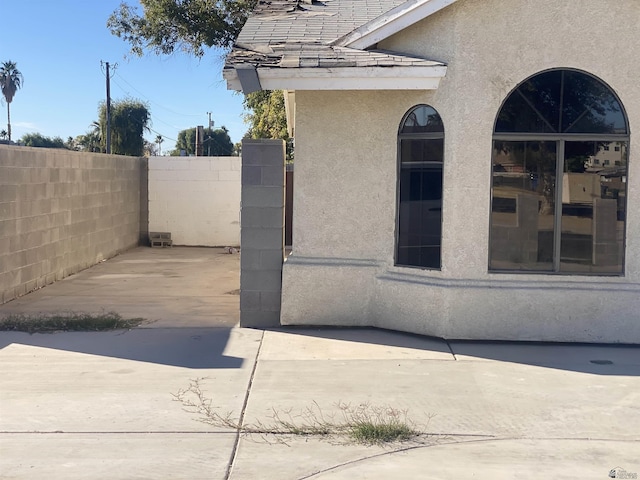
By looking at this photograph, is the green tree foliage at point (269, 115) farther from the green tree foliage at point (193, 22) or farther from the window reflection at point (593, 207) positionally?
the window reflection at point (593, 207)

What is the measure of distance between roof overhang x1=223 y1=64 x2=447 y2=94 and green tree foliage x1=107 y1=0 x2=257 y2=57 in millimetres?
11964

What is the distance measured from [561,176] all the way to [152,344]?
15.7 feet

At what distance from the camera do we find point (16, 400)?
607cm

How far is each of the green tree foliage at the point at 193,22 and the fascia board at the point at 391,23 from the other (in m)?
11.5

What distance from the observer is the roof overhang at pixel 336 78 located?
7.71m

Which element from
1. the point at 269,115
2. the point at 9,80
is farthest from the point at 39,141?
the point at 269,115

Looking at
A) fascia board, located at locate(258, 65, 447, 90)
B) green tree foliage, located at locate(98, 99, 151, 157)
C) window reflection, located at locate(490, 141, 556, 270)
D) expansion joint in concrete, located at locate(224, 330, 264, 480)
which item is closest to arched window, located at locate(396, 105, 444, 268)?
fascia board, located at locate(258, 65, 447, 90)

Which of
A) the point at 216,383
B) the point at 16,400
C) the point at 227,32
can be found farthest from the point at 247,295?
the point at 227,32

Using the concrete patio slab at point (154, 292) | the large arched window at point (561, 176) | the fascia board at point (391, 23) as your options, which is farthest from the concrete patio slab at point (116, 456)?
the fascia board at point (391, 23)

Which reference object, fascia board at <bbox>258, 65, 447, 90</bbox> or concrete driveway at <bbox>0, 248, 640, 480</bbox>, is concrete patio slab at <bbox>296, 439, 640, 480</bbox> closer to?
concrete driveway at <bbox>0, 248, 640, 480</bbox>

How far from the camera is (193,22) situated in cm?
2011

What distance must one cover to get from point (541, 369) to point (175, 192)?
1311 centimetres

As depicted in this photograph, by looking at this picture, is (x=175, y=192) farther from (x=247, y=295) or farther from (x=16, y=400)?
(x=16, y=400)

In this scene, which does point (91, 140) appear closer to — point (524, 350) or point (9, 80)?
point (9, 80)
